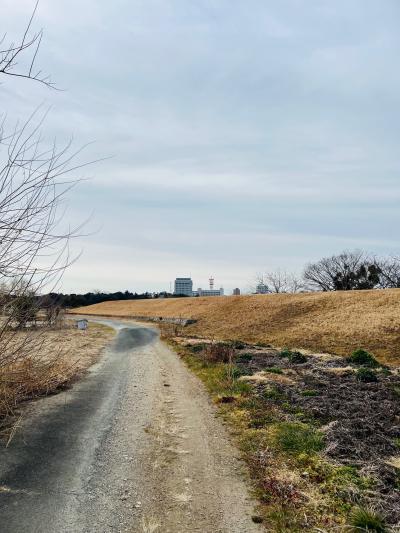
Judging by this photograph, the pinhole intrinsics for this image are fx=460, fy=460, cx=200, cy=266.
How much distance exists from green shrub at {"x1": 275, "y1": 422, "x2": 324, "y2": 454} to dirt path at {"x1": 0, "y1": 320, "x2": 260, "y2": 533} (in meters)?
0.98

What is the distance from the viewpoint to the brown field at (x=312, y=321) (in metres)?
35.2

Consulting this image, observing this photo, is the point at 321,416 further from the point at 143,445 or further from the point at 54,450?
the point at 54,450

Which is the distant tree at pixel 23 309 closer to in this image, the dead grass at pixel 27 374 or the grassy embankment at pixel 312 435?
the dead grass at pixel 27 374

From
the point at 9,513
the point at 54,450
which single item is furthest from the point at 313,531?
the point at 54,450

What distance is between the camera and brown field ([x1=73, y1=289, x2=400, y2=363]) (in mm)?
35156

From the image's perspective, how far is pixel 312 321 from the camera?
46.2m

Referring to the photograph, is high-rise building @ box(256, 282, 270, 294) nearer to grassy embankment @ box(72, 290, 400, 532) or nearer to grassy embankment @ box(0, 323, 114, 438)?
grassy embankment @ box(72, 290, 400, 532)

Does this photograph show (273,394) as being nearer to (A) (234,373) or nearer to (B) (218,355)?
(A) (234,373)

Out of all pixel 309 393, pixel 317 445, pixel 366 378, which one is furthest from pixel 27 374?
pixel 366 378

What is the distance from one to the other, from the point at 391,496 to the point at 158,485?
10.5ft

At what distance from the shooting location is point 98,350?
2778 centimetres

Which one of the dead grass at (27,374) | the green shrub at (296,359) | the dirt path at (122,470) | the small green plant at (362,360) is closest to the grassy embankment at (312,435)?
the green shrub at (296,359)

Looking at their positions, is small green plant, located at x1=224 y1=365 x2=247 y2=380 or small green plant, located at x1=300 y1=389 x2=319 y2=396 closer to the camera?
small green plant, located at x1=300 y1=389 x2=319 y2=396

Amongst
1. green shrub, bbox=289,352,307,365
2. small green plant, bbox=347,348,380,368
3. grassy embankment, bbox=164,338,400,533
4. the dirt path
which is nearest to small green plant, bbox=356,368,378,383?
grassy embankment, bbox=164,338,400,533
